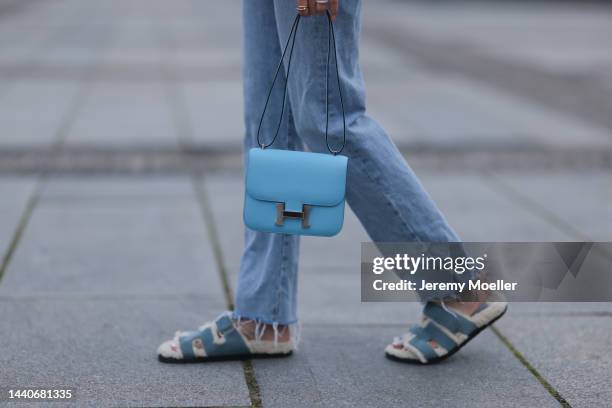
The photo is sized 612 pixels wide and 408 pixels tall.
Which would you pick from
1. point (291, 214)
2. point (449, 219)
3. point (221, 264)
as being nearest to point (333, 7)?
point (291, 214)

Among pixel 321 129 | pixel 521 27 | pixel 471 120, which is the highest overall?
pixel 321 129

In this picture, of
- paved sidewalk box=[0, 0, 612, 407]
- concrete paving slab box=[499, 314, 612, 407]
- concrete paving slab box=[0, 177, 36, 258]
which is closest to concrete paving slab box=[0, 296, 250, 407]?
paved sidewalk box=[0, 0, 612, 407]

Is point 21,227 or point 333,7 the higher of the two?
point 333,7

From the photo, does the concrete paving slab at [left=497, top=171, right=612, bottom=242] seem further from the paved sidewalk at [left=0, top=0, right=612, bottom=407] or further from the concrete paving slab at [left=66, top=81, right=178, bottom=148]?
the concrete paving slab at [left=66, top=81, right=178, bottom=148]

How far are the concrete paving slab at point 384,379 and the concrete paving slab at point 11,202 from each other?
167cm

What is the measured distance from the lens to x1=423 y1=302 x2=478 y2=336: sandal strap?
293 centimetres

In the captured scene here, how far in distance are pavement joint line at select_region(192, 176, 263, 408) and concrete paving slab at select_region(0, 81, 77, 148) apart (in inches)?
59.4

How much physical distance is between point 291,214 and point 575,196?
309 centimetres

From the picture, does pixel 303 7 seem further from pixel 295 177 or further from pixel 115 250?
pixel 115 250

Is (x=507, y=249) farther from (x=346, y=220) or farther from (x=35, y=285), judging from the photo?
(x=35, y=285)

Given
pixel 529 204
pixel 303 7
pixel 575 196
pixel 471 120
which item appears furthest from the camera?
pixel 471 120

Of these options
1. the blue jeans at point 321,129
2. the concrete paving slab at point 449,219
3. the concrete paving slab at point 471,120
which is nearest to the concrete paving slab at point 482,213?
the concrete paving slab at point 449,219

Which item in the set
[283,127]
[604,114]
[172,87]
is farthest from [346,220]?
[172,87]

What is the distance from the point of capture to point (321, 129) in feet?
8.93
